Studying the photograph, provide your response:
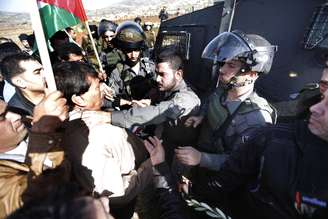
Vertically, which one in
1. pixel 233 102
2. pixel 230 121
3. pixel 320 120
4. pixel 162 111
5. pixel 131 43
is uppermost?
pixel 320 120

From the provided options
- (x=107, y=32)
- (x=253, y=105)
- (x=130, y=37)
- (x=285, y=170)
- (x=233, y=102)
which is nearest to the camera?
(x=285, y=170)

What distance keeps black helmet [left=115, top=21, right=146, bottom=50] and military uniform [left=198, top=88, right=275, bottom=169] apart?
6.25 ft

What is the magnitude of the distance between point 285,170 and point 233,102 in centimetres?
98

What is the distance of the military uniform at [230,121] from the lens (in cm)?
214

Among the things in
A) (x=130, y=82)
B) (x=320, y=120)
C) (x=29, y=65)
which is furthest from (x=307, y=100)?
(x=29, y=65)

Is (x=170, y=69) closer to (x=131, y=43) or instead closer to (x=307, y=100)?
(x=131, y=43)

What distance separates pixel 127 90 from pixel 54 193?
324cm

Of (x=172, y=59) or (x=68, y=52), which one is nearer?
(x=172, y=59)

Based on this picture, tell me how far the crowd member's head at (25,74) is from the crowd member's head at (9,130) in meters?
1.00

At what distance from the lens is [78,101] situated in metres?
1.98

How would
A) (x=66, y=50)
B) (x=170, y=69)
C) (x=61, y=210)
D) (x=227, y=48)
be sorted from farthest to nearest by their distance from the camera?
(x=66, y=50)
(x=170, y=69)
(x=227, y=48)
(x=61, y=210)

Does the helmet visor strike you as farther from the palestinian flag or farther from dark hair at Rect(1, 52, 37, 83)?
dark hair at Rect(1, 52, 37, 83)

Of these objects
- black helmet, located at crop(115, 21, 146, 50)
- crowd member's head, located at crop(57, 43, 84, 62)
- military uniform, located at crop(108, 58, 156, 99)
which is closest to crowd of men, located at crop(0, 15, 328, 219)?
military uniform, located at crop(108, 58, 156, 99)

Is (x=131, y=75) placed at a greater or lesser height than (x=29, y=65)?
lesser
